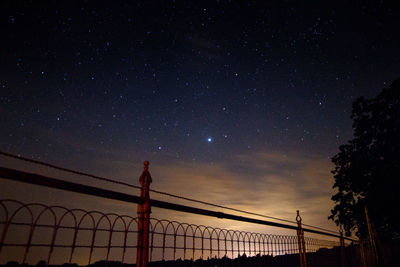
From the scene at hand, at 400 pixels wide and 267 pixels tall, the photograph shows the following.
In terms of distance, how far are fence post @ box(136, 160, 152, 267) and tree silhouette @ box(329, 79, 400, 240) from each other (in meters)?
16.8

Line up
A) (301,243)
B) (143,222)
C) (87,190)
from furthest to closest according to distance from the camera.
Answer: (301,243)
(143,222)
(87,190)

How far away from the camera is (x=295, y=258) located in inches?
284

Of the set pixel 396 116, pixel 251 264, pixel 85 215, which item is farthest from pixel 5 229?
pixel 396 116

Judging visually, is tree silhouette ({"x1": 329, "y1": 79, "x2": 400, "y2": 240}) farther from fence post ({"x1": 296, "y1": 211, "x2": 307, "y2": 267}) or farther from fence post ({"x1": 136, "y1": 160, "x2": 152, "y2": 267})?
fence post ({"x1": 136, "y1": 160, "x2": 152, "y2": 267})

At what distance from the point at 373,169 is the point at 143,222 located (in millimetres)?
17819

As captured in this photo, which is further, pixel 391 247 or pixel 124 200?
pixel 391 247

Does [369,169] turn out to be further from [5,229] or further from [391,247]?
[5,229]

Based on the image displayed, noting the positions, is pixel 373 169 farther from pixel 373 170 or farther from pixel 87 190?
pixel 87 190

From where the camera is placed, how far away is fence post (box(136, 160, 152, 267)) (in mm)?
3262

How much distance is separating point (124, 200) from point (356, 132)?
1939 centimetres

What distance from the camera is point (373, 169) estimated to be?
16812mm

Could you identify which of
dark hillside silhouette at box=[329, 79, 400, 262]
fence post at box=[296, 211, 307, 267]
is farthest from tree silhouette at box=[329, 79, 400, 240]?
fence post at box=[296, 211, 307, 267]

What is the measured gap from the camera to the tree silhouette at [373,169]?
627 inches

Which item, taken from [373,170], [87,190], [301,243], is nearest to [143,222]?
[87,190]
